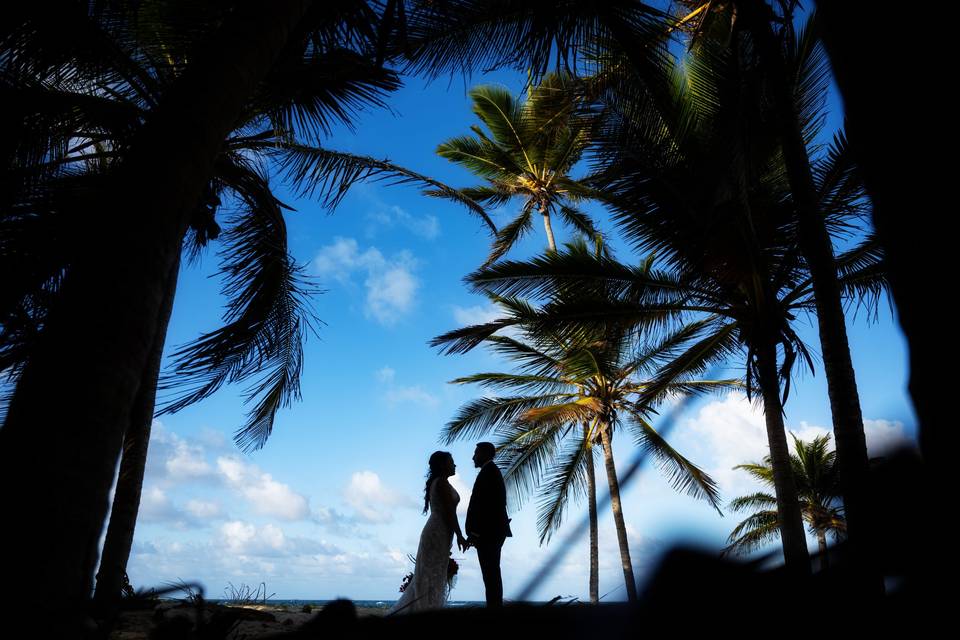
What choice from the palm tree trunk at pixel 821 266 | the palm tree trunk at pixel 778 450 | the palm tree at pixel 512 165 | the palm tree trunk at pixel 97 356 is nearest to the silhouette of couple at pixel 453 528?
the palm tree trunk at pixel 821 266

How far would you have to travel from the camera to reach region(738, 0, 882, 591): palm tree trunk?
17.3ft

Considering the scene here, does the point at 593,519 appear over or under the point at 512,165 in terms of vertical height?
under

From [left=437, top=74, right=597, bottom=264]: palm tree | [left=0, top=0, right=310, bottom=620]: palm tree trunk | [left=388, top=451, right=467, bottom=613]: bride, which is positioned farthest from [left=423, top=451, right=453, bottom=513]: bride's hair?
[left=437, top=74, right=597, bottom=264]: palm tree

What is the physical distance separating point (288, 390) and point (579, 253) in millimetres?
4470

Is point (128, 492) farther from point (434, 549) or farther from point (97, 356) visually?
point (97, 356)

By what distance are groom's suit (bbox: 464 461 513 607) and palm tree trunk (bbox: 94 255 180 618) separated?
3115 millimetres

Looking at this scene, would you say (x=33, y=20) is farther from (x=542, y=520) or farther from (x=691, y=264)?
(x=542, y=520)

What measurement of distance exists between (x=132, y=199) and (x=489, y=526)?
15.5ft

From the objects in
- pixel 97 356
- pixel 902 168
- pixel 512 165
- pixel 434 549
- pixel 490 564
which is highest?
pixel 512 165

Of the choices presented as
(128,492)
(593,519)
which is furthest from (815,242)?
(593,519)

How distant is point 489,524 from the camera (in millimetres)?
5902

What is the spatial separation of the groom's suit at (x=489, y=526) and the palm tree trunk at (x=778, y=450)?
314 centimetres

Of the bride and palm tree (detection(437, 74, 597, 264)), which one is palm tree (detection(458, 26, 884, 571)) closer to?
the bride

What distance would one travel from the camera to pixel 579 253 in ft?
29.4
